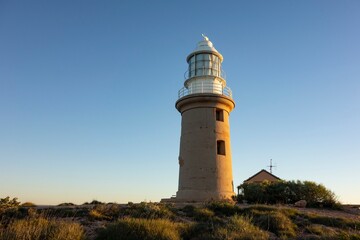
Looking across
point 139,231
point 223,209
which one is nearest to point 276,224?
point 223,209

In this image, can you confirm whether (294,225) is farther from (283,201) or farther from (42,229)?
(42,229)

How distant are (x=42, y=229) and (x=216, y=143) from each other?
12907mm

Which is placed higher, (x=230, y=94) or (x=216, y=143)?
(x=230, y=94)

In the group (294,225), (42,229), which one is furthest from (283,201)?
(42,229)

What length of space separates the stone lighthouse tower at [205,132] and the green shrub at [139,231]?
9.45 meters

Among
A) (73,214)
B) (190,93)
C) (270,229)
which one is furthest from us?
(190,93)

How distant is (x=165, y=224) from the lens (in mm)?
9234

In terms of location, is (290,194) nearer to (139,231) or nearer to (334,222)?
(334,222)

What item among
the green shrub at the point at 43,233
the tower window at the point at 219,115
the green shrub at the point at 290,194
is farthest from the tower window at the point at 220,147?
the green shrub at the point at 43,233

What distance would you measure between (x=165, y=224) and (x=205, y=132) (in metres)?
10.8

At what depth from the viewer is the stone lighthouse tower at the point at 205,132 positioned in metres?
19.0

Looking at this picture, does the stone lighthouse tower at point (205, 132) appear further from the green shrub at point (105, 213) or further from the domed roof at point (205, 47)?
the green shrub at point (105, 213)

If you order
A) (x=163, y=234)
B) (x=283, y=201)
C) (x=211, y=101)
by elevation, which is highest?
(x=211, y=101)

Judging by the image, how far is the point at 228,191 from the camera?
1928 cm
